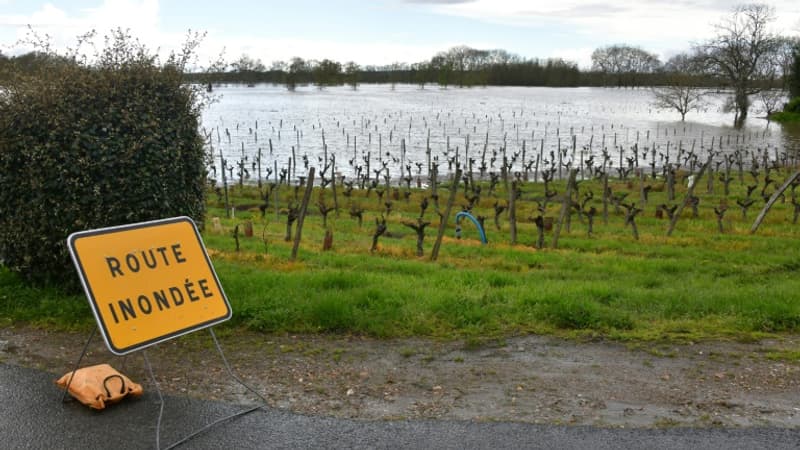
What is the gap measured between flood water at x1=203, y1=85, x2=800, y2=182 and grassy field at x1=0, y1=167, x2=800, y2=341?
61.0 feet

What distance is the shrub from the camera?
721 cm

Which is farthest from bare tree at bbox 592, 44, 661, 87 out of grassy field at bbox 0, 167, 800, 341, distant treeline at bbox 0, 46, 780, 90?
grassy field at bbox 0, 167, 800, 341

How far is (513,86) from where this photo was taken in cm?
16300

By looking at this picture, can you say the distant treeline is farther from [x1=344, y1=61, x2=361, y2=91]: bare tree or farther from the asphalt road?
the asphalt road

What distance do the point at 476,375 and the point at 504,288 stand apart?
113 inches

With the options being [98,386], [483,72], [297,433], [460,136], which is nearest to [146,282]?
[98,386]

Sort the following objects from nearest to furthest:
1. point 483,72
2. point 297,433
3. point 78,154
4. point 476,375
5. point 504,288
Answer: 1. point 297,433
2. point 476,375
3. point 78,154
4. point 504,288
5. point 483,72

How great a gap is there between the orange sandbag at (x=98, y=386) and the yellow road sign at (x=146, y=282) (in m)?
0.45

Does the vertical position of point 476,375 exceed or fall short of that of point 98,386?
it falls short

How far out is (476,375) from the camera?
599 cm

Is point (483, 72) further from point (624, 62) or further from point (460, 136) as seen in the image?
point (460, 136)

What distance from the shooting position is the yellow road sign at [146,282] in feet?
16.8

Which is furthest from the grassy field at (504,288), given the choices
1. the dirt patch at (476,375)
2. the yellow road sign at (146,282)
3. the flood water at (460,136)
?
the flood water at (460,136)

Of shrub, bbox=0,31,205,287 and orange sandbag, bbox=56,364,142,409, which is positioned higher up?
shrub, bbox=0,31,205,287
